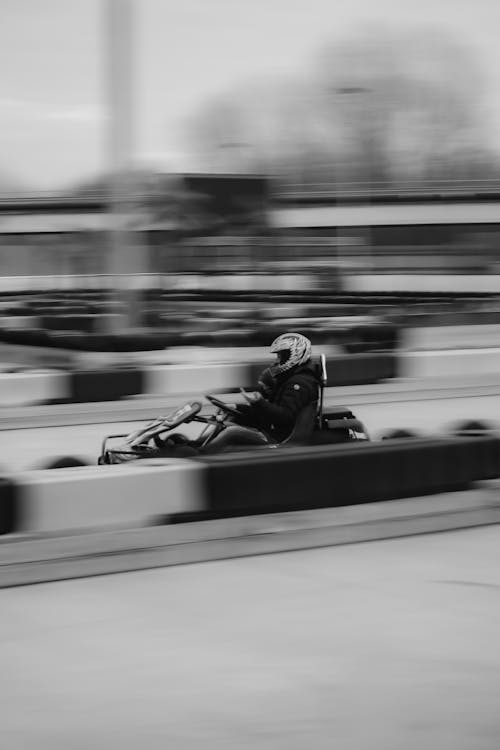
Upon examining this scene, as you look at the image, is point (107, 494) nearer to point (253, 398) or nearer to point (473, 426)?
point (253, 398)

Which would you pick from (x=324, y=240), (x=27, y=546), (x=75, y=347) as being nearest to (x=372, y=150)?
(x=324, y=240)

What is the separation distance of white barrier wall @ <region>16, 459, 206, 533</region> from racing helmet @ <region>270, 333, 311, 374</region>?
134cm

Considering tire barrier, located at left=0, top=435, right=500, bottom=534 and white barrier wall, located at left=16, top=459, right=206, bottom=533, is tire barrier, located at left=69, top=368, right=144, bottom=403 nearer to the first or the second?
tire barrier, located at left=0, top=435, right=500, bottom=534

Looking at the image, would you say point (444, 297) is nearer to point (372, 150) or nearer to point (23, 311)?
point (23, 311)

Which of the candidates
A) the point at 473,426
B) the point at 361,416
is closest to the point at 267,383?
the point at 473,426

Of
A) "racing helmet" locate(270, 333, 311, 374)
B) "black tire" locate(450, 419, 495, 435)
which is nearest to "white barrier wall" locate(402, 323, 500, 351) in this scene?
"black tire" locate(450, 419, 495, 435)

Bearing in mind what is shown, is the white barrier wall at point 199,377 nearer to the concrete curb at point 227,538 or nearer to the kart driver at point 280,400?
the kart driver at point 280,400

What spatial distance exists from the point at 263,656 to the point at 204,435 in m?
2.94

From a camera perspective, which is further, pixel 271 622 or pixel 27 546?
pixel 27 546

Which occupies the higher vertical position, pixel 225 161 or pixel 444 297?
pixel 225 161

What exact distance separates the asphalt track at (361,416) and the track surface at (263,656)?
3721mm

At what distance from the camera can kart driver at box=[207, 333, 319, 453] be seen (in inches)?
245

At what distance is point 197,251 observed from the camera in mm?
36750

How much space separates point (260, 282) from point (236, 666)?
33.7 m
